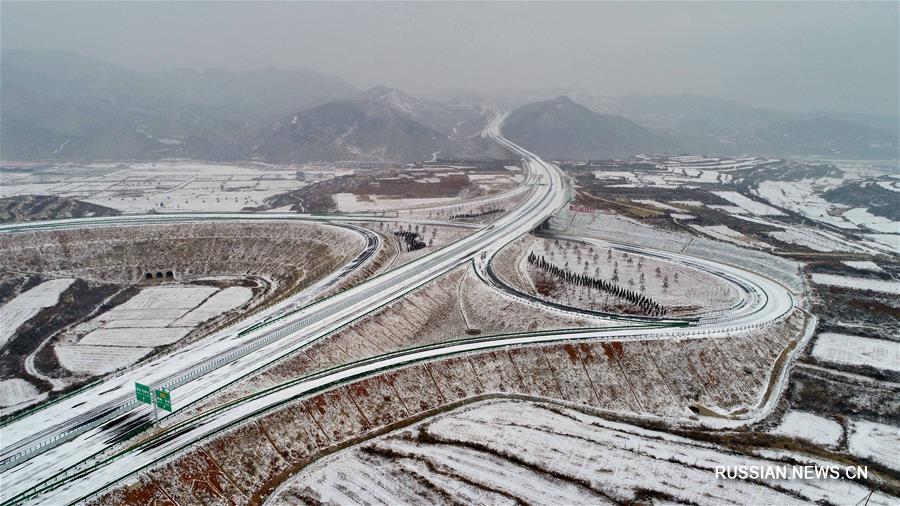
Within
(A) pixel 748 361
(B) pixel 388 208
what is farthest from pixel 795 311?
(B) pixel 388 208

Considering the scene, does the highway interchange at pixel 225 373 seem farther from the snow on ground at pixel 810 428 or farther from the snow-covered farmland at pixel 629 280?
the snow on ground at pixel 810 428

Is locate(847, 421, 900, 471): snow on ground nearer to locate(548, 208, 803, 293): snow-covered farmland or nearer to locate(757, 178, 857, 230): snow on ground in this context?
locate(548, 208, 803, 293): snow-covered farmland

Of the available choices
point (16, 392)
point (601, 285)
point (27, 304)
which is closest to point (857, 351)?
point (601, 285)

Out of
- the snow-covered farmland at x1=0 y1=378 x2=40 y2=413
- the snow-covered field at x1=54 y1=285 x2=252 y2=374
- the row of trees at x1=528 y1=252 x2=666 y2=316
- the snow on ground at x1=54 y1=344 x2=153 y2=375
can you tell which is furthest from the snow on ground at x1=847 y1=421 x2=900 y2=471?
the snow-covered farmland at x1=0 y1=378 x2=40 y2=413

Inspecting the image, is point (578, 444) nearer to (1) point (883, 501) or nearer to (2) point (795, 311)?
(1) point (883, 501)

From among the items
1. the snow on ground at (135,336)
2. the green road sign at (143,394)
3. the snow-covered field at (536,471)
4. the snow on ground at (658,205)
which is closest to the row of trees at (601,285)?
the snow-covered field at (536,471)

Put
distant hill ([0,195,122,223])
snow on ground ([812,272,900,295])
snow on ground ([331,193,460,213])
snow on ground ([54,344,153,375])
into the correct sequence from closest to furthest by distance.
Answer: snow on ground ([54,344,153,375]), snow on ground ([812,272,900,295]), distant hill ([0,195,122,223]), snow on ground ([331,193,460,213])
